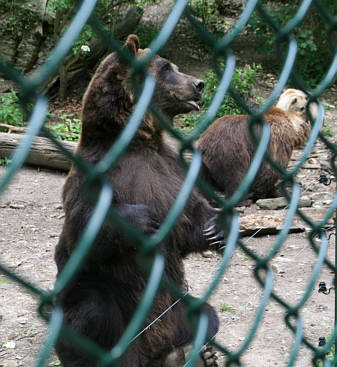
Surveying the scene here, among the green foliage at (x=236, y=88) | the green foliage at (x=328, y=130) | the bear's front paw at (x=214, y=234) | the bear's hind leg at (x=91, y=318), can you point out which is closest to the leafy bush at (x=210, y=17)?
the green foliage at (x=236, y=88)

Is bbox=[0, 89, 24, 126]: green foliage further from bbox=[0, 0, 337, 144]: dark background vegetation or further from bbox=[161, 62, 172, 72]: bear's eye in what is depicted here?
bbox=[161, 62, 172, 72]: bear's eye

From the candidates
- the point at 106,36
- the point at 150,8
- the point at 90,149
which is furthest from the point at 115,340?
the point at 150,8

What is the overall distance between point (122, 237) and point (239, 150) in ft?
14.1

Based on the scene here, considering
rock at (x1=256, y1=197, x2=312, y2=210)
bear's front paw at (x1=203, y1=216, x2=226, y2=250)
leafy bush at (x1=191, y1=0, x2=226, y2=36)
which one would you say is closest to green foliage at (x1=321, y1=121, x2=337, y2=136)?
rock at (x1=256, y1=197, x2=312, y2=210)

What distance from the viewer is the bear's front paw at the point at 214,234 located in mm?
3721

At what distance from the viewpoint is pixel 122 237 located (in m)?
3.05

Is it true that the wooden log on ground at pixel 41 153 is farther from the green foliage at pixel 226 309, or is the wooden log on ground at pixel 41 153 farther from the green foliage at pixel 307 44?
the green foliage at pixel 307 44

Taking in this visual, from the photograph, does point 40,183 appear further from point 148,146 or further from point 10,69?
point 10,69

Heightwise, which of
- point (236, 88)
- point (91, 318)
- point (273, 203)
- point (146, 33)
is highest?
point (146, 33)

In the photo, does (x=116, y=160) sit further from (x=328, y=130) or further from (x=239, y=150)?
(x=328, y=130)

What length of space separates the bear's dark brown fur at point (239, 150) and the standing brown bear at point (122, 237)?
11.3ft

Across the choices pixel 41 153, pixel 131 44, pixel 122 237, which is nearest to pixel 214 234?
pixel 122 237

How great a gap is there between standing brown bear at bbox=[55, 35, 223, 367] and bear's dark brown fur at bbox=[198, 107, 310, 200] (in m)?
3.44

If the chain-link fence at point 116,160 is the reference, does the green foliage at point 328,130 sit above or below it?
below
